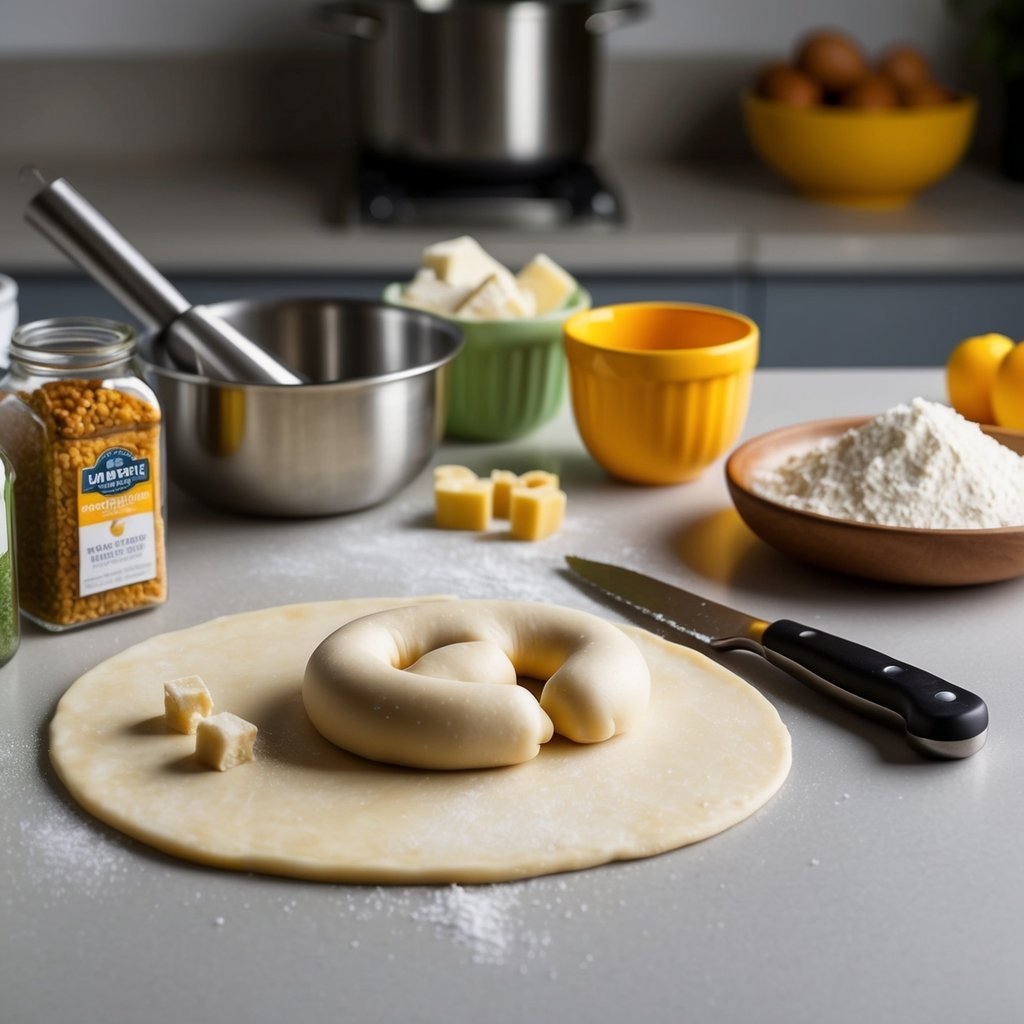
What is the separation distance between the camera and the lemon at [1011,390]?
1.28 m

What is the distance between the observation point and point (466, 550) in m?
1.14

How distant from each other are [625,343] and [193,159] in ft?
5.82

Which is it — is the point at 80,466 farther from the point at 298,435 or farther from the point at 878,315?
the point at 878,315

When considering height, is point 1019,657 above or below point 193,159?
below

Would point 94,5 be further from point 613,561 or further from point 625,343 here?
point 613,561

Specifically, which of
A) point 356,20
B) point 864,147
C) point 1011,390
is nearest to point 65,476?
point 1011,390

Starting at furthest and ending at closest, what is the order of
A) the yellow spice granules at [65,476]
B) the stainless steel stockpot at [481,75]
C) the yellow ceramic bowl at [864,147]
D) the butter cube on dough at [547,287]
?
the yellow ceramic bowl at [864,147]
the stainless steel stockpot at [481,75]
the butter cube on dough at [547,287]
the yellow spice granules at [65,476]

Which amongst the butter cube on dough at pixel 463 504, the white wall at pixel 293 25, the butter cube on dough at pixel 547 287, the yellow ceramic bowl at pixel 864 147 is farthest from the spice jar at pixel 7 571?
the white wall at pixel 293 25

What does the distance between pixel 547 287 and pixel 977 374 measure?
422mm

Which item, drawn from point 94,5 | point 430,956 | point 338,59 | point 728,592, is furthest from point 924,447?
point 94,5

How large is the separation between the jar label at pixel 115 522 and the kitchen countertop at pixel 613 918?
63mm

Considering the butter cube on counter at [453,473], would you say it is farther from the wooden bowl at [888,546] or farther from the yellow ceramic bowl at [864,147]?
the yellow ceramic bowl at [864,147]

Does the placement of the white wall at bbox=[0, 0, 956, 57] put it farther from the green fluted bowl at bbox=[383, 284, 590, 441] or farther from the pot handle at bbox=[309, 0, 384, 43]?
the green fluted bowl at bbox=[383, 284, 590, 441]

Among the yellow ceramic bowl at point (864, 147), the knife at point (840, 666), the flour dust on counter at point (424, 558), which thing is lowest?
the flour dust on counter at point (424, 558)
